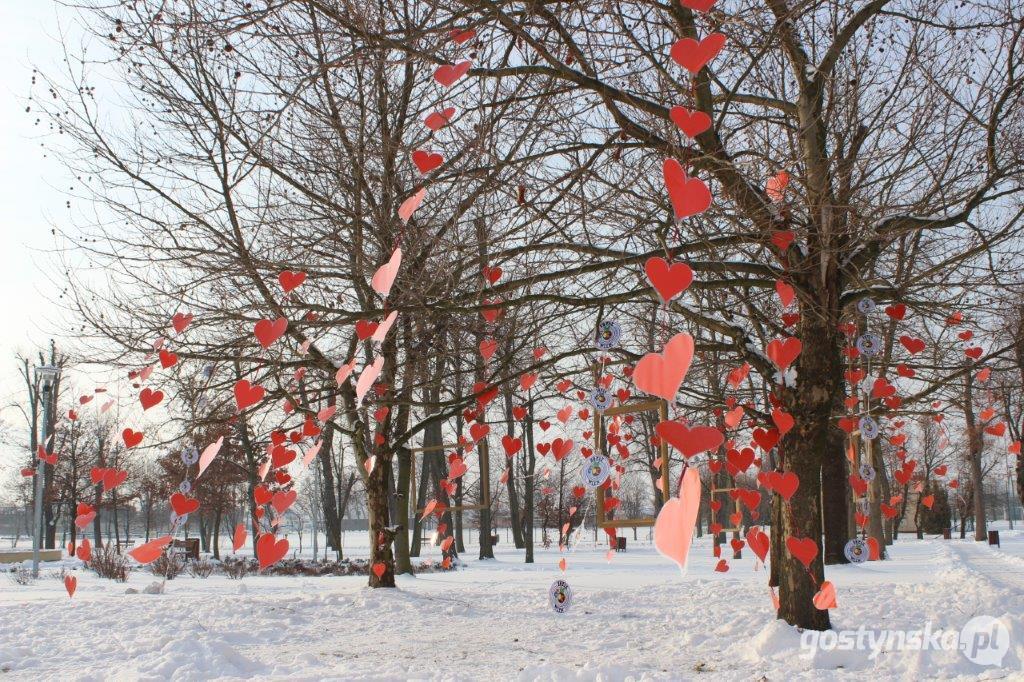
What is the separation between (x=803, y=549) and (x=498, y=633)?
335 centimetres

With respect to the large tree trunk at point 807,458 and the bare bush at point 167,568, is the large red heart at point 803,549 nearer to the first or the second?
the large tree trunk at point 807,458

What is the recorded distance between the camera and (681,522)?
225cm

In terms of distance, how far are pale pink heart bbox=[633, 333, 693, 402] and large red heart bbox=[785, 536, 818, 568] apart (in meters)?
4.58

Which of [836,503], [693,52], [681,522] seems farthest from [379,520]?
[681,522]

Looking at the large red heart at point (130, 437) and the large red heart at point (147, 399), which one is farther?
the large red heart at point (147, 399)

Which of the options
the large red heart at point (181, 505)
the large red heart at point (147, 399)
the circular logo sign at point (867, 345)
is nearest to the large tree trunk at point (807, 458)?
the circular logo sign at point (867, 345)

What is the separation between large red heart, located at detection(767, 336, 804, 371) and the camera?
21.8ft

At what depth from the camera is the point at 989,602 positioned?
7.77 meters

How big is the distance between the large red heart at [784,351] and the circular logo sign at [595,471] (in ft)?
5.74

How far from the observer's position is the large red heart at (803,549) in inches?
252

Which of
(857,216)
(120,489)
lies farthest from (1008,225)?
(120,489)

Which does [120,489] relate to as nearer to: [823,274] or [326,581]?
[326,581]

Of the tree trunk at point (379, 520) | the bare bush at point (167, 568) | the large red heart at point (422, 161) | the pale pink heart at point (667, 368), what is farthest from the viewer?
the bare bush at point (167, 568)

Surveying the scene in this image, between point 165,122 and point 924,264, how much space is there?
10.4 metres
